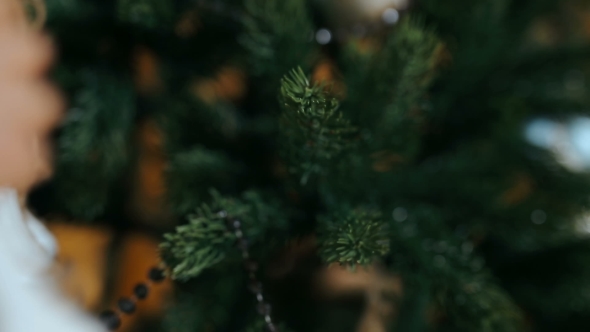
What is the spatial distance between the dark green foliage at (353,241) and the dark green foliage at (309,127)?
0.04 meters

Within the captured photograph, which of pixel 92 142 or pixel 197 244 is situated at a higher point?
pixel 92 142

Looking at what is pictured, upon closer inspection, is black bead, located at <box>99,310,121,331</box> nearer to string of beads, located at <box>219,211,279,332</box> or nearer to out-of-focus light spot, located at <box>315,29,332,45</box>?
string of beads, located at <box>219,211,279,332</box>

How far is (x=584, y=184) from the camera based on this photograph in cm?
46

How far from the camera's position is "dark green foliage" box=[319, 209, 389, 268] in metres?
0.28

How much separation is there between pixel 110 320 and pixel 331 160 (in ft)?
0.61

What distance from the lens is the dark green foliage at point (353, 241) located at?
0.28 metres

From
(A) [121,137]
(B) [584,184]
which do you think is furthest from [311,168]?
(B) [584,184]

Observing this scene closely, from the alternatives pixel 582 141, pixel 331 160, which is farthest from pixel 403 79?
pixel 582 141

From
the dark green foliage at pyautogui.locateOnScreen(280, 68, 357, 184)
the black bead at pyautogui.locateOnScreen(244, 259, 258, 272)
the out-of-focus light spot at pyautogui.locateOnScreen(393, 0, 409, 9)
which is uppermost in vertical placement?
the out-of-focus light spot at pyautogui.locateOnScreen(393, 0, 409, 9)

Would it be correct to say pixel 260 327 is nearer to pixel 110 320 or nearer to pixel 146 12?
pixel 110 320

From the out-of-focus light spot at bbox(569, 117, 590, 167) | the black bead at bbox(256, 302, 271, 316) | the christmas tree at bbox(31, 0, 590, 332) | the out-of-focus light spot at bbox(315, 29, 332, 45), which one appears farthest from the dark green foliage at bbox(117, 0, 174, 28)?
the out-of-focus light spot at bbox(569, 117, 590, 167)

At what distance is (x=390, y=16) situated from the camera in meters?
0.42

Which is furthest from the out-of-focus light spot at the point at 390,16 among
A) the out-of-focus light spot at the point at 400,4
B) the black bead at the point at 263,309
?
the black bead at the point at 263,309

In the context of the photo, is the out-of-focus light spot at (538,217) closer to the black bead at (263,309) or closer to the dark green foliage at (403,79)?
the dark green foliage at (403,79)
